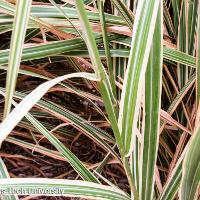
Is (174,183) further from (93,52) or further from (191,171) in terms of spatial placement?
Answer: (93,52)

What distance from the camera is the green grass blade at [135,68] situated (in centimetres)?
61

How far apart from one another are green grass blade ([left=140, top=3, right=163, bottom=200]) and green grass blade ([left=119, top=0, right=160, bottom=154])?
0.20ft

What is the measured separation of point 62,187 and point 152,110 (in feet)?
0.66

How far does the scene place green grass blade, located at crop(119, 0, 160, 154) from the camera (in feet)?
2.00

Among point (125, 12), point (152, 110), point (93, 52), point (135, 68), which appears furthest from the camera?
point (125, 12)

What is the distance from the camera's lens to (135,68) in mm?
616

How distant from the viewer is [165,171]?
1.03m

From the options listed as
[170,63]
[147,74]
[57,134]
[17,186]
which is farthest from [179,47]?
[17,186]

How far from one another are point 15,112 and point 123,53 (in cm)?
52

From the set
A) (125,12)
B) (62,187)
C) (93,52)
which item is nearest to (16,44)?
(93,52)

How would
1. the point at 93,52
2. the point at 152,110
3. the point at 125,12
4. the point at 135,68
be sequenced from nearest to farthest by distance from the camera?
the point at 93,52 → the point at 135,68 → the point at 152,110 → the point at 125,12

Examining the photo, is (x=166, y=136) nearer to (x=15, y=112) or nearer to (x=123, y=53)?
(x=123, y=53)

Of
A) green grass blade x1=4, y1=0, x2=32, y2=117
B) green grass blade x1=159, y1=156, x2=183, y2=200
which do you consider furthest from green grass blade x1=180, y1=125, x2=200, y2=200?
green grass blade x1=4, y1=0, x2=32, y2=117

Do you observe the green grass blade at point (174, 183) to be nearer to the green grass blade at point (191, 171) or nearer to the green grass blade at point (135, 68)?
the green grass blade at point (191, 171)
